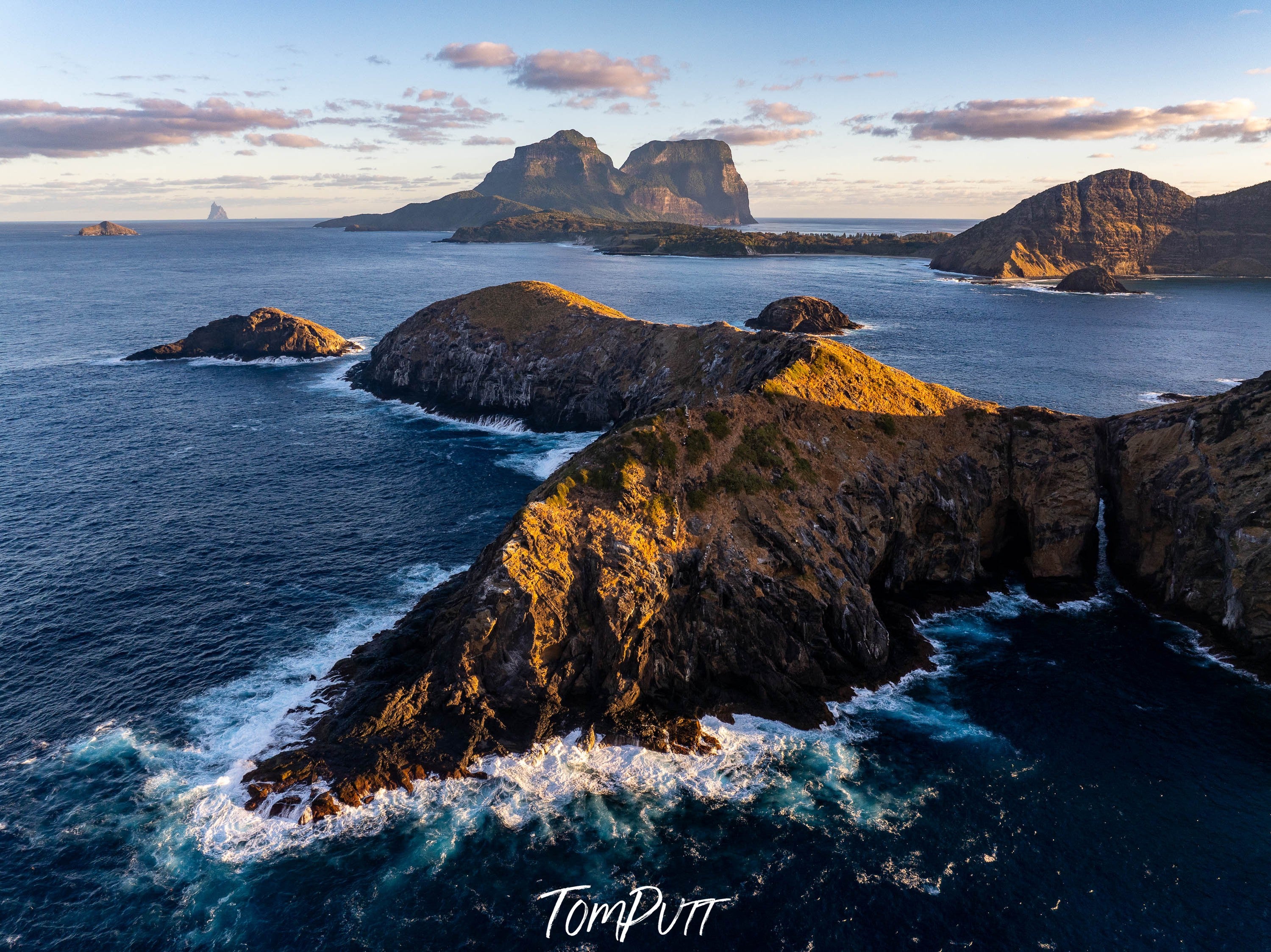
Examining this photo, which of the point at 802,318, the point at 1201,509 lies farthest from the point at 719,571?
the point at 802,318

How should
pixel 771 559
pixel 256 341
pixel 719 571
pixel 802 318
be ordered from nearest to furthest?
1. pixel 719 571
2. pixel 771 559
3. pixel 256 341
4. pixel 802 318

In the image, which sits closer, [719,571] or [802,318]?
[719,571]

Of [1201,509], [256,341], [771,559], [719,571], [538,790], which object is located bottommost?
[538,790]

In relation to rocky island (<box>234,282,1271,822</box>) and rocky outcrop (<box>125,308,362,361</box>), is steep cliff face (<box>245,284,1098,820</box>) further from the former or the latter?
rocky outcrop (<box>125,308,362,361</box>)

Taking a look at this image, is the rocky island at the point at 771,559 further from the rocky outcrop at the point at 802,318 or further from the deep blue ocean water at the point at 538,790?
the rocky outcrop at the point at 802,318

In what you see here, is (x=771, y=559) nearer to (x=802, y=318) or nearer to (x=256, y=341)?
(x=802, y=318)

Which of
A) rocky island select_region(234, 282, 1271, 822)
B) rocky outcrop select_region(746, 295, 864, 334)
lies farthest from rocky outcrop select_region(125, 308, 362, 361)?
rocky island select_region(234, 282, 1271, 822)

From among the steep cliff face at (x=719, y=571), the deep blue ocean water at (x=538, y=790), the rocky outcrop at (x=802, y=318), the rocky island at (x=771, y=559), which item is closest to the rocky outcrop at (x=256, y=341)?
the deep blue ocean water at (x=538, y=790)
